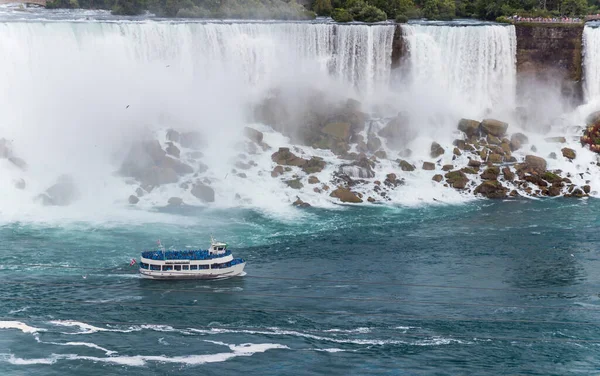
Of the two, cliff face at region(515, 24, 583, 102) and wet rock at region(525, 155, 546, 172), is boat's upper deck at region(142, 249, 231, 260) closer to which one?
wet rock at region(525, 155, 546, 172)

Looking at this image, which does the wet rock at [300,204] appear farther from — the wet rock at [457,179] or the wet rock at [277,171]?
the wet rock at [457,179]

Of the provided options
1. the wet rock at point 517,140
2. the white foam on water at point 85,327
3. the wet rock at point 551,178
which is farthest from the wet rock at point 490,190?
the white foam on water at point 85,327

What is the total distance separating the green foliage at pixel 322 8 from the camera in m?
87.6

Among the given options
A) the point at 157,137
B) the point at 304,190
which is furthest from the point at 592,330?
the point at 157,137

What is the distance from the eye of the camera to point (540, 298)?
41.4 m

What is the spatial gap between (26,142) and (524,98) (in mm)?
37894

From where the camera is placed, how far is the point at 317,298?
1614 inches

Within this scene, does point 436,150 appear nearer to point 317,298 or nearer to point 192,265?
point 192,265

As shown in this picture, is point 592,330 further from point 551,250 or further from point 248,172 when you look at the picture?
point 248,172

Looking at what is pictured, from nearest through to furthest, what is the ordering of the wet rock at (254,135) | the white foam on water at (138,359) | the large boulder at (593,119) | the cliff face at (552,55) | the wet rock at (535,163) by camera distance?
the white foam on water at (138,359)
the wet rock at (535,163)
the wet rock at (254,135)
the large boulder at (593,119)
the cliff face at (552,55)

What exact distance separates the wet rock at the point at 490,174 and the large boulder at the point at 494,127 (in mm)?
5523

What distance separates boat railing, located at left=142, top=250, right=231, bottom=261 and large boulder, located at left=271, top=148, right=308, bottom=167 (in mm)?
18046

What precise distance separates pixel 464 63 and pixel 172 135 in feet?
79.5

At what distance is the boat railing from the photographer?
1720 inches
